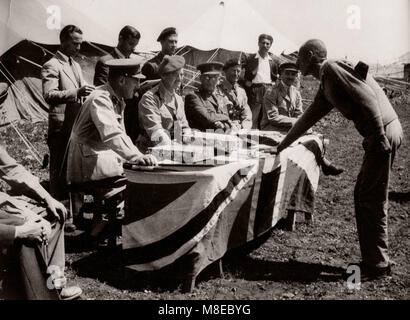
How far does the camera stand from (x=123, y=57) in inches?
223

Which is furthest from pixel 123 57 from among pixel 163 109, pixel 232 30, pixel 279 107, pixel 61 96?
pixel 232 30

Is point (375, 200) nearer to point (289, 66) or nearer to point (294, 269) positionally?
point (294, 269)

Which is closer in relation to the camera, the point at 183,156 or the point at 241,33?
the point at 183,156

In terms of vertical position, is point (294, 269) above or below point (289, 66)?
below

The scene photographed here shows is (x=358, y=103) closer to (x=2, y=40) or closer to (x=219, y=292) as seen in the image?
(x=219, y=292)

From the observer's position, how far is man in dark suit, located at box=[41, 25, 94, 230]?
15.7ft

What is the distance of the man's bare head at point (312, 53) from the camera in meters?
3.77

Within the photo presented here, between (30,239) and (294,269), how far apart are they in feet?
7.34

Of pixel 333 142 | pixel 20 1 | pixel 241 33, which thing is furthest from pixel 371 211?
pixel 241 33

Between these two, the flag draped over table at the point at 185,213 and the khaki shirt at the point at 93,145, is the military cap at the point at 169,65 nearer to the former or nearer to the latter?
the khaki shirt at the point at 93,145

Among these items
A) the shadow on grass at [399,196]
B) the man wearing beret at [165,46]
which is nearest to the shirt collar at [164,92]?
the man wearing beret at [165,46]

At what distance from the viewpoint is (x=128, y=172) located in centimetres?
347

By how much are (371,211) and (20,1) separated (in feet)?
25.6

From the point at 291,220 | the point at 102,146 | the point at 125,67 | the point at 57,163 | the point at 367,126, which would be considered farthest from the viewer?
the point at 57,163
